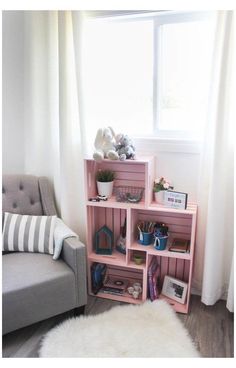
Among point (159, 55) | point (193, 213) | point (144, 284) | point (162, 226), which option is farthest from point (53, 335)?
point (159, 55)

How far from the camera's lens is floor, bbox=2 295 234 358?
1.77 meters

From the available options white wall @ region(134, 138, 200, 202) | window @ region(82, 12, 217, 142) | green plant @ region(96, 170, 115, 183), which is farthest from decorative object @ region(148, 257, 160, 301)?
window @ region(82, 12, 217, 142)

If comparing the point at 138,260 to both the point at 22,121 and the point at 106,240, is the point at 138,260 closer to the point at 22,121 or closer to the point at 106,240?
the point at 106,240

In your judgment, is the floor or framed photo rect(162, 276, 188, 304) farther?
framed photo rect(162, 276, 188, 304)

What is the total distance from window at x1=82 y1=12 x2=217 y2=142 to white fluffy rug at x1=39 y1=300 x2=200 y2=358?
129 centimetres

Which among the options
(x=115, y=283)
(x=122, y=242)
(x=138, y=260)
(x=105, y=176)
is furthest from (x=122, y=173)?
(x=115, y=283)

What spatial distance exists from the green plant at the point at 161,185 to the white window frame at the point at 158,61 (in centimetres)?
23

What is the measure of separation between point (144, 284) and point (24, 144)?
1477mm

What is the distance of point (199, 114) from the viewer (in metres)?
2.17

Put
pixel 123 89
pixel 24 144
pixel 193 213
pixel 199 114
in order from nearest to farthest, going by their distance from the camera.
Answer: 1. pixel 193 213
2. pixel 199 114
3. pixel 123 89
4. pixel 24 144

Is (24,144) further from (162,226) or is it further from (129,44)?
(162,226)

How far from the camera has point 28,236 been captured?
6.93 ft

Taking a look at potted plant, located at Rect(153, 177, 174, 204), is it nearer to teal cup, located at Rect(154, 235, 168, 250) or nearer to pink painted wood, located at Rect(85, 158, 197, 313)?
pink painted wood, located at Rect(85, 158, 197, 313)

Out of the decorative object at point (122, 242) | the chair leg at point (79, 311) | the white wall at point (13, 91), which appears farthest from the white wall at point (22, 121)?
the chair leg at point (79, 311)
